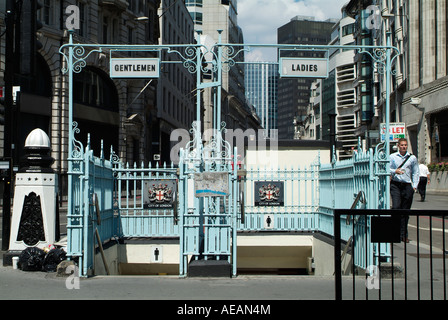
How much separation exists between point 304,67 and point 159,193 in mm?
3719

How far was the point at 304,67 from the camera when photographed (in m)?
10.8

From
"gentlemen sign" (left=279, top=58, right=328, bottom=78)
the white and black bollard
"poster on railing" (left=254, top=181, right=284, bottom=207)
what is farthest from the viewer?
"poster on railing" (left=254, top=181, right=284, bottom=207)

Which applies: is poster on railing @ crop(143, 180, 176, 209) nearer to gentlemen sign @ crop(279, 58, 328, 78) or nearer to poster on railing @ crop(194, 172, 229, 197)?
poster on railing @ crop(194, 172, 229, 197)

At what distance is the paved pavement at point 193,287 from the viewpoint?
239 inches

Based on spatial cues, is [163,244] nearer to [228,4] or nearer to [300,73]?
[300,73]

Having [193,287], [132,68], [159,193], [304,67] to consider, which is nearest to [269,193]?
[159,193]

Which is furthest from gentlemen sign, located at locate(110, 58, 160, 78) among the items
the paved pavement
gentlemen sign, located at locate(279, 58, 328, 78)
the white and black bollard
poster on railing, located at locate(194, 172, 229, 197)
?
the paved pavement

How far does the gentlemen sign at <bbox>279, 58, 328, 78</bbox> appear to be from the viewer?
35.1ft

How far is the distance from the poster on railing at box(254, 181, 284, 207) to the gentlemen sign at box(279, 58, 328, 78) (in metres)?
3.31

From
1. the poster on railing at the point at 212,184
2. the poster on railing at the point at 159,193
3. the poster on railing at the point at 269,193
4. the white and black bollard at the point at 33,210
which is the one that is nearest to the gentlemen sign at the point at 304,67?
the poster on railing at the point at 212,184

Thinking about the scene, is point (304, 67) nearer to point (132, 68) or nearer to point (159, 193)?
point (132, 68)

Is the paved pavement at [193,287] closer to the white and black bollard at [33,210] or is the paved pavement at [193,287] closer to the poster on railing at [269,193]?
the white and black bollard at [33,210]

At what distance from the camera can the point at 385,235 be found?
16.9ft
